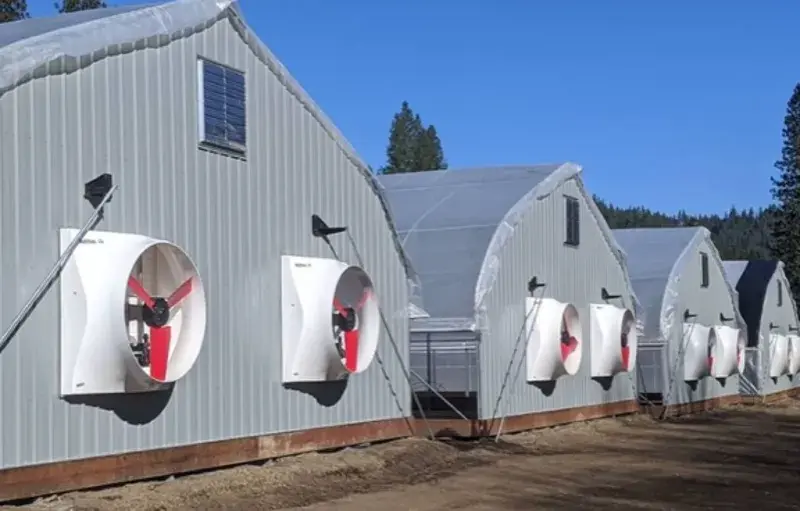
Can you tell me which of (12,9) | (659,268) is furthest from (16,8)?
(659,268)

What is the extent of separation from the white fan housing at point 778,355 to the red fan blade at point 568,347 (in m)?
25.7

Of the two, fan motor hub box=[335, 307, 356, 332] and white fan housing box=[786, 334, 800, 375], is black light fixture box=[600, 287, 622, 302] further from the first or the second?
white fan housing box=[786, 334, 800, 375]

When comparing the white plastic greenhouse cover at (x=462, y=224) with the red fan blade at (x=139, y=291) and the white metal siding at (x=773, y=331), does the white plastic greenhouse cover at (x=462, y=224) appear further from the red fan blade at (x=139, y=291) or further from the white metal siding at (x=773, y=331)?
the white metal siding at (x=773, y=331)

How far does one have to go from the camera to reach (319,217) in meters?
19.9

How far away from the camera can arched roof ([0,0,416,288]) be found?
1365cm

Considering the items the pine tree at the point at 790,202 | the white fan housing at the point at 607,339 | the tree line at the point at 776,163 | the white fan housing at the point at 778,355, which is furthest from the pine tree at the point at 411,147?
the white fan housing at the point at 607,339

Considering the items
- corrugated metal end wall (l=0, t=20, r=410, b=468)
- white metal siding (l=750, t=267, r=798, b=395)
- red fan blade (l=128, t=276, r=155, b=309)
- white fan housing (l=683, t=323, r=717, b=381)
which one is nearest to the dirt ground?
corrugated metal end wall (l=0, t=20, r=410, b=468)

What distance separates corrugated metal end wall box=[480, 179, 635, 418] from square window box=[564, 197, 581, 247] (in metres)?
0.18

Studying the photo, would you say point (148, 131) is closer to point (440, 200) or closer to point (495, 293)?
point (495, 293)

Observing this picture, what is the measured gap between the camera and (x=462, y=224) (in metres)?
27.4

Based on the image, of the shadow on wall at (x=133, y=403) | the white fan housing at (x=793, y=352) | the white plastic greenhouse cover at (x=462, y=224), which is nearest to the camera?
the shadow on wall at (x=133, y=403)

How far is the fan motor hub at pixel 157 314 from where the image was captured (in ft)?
49.7

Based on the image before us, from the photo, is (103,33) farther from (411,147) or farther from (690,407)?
(411,147)

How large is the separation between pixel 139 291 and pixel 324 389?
5.44m
